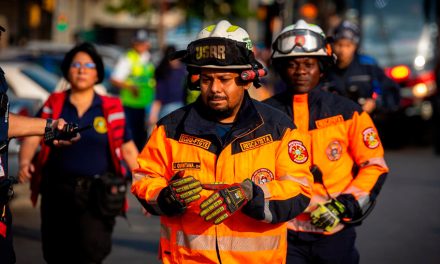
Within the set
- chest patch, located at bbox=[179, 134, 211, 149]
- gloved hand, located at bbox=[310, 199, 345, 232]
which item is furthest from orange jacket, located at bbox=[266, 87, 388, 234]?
chest patch, located at bbox=[179, 134, 211, 149]

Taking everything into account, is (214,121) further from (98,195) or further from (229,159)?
(98,195)

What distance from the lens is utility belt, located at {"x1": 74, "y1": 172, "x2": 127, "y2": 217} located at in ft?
22.0

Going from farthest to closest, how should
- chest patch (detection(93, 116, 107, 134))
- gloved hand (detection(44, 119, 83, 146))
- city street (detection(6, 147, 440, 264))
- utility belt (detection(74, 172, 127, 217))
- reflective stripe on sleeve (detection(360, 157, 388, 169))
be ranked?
city street (detection(6, 147, 440, 264)) → chest patch (detection(93, 116, 107, 134)) → utility belt (detection(74, 172, 127, 217)) → reflective stripe on sleeve (detection(360, 157, 388, 169)) → gloved hand (detection(44, 119, 83, 146))

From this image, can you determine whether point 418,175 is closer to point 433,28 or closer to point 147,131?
point 147,131

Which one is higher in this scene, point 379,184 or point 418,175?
point 379,184

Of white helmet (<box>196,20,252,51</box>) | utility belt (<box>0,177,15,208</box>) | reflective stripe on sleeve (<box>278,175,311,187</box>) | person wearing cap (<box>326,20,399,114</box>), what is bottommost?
utility belt (<box>0,177,15,208</box>)

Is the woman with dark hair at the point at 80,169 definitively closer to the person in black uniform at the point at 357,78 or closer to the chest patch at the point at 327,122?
the person in black uniform at the point at 357,78

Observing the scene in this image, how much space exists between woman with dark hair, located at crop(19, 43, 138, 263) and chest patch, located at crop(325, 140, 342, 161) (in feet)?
6.18

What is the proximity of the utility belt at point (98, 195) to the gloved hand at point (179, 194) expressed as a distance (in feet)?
8.20

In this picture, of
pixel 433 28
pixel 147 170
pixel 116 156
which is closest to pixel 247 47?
pixel 147 170

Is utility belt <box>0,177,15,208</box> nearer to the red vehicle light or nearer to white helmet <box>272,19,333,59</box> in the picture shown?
white helmet <box>272,19,333,59</box>

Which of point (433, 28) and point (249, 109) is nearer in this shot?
point (249, 109)

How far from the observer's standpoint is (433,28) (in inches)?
797

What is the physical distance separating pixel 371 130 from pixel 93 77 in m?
2.40
